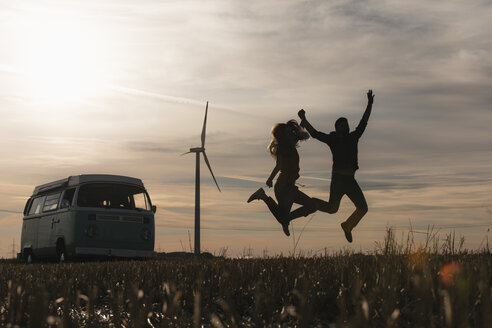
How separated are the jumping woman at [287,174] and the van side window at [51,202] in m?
8.37

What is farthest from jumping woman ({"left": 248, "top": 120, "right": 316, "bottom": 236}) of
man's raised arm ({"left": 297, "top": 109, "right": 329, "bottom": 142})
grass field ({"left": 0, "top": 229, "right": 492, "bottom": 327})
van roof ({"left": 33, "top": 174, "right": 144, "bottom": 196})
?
van roof ({"left": 33, "top": 174, "right": 144, "bottom": 196})

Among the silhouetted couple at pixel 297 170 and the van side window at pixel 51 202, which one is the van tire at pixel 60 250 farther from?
the silhouetted couple at pixel 297 170

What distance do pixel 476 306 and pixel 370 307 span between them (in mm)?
767

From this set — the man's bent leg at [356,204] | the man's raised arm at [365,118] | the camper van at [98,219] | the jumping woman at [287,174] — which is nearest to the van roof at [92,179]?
the camper van at [98,219]

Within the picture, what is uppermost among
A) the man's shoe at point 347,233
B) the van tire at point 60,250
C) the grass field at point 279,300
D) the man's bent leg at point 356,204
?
the man's bent leg at point 356,204

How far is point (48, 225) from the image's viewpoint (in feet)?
55.9

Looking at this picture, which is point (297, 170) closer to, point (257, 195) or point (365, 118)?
point (257, 195)

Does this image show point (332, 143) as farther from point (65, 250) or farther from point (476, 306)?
point (65, 250)

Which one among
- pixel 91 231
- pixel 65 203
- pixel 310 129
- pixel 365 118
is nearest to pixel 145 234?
pixel 91 231

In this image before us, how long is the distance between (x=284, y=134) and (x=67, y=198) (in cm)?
809

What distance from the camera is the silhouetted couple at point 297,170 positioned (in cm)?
977

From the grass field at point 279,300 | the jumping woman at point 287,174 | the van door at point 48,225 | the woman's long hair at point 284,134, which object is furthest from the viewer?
the van door at point 48,225

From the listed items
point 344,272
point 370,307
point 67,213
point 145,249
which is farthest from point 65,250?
point 370,307

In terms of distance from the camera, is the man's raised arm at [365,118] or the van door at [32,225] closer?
the man's raised arm at [365,118]
